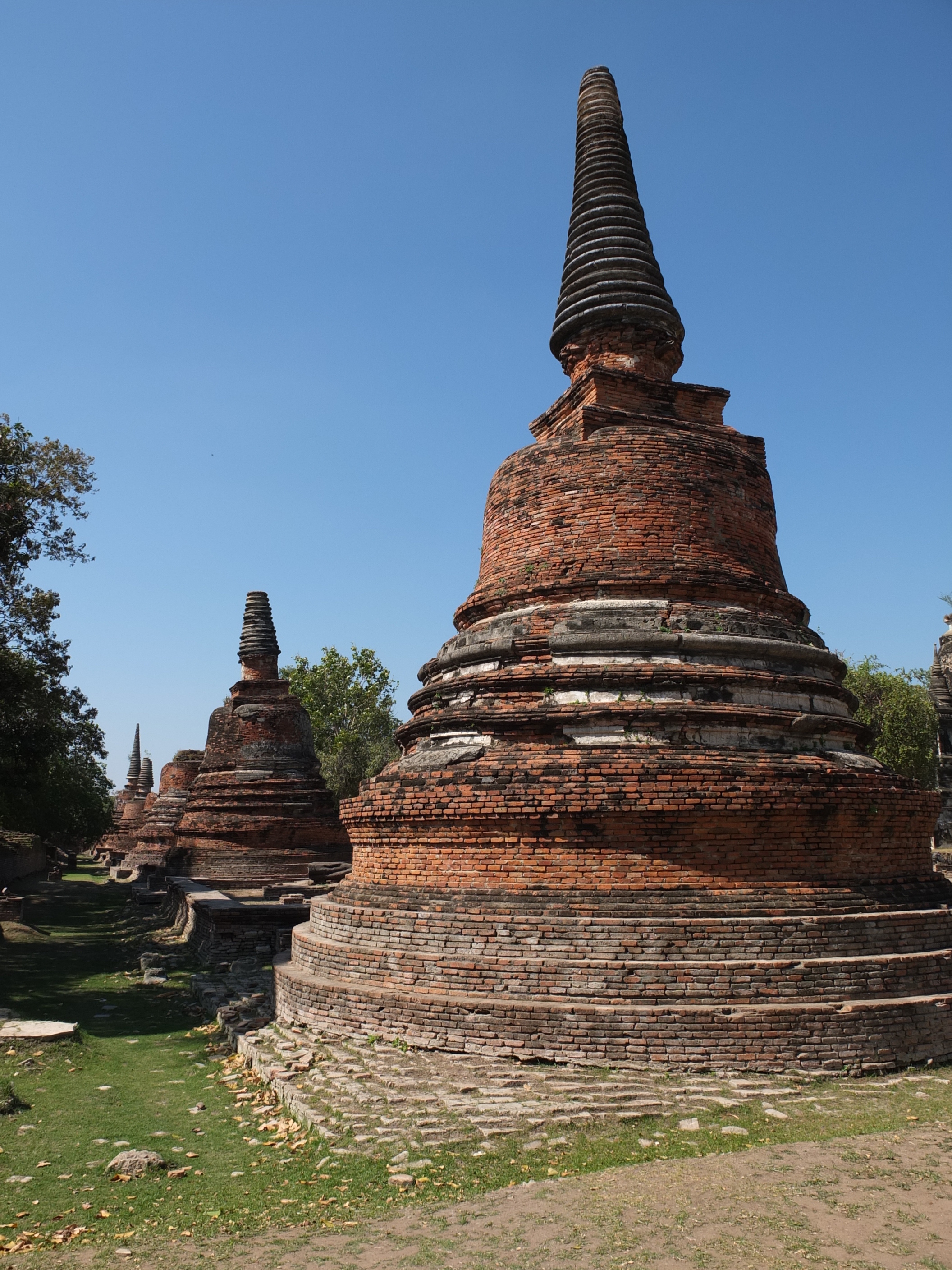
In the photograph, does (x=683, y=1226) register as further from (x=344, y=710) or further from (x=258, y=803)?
(x=344, y=710)

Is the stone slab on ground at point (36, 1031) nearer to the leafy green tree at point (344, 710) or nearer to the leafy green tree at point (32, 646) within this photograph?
the leafy green tree at point (32, 646)

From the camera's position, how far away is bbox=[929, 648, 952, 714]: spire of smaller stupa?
117 ft

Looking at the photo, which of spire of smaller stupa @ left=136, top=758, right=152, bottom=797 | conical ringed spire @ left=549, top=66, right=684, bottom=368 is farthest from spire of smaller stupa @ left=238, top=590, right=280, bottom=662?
spire of smaller stupa @ left=136, top=758, right=152, bottom=797

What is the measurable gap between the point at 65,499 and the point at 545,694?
12.8 m

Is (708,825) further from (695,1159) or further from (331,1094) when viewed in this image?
(331,1094)

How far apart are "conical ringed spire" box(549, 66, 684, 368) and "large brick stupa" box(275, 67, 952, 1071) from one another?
1.37 m

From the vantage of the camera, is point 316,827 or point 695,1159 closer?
point 695,1159

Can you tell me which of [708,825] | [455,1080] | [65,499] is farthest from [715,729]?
[65,499]

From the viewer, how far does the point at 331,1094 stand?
22.7 feet

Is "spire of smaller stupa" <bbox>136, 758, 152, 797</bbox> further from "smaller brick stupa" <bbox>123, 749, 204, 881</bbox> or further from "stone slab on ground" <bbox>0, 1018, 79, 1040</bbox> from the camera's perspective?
"stone slab on ground" <bbox>0, 1018, 79, 1040</bbox>

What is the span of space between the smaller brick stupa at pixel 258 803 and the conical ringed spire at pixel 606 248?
43.7 feet

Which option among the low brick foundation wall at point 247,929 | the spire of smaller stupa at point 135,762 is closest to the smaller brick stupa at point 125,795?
the spire of smaller stupa at point 135,762

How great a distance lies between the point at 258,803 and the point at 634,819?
15.8 m

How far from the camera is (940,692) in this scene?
36031 millimetres
